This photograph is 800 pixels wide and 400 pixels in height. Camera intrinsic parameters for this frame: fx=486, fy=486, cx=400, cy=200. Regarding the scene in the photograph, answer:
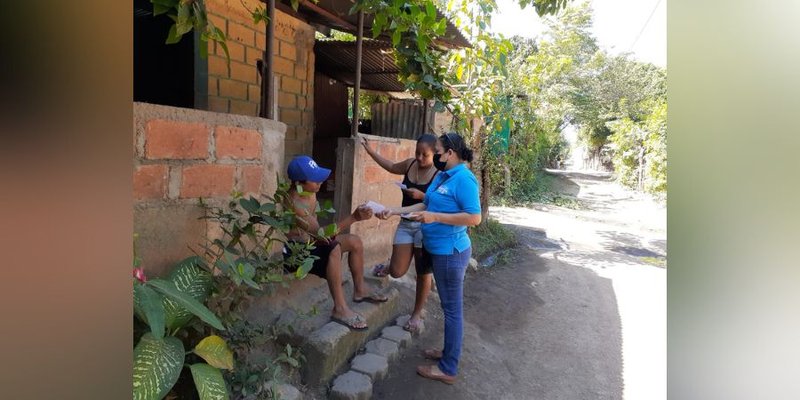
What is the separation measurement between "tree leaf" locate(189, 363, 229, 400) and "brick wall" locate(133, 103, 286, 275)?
564 millimetres

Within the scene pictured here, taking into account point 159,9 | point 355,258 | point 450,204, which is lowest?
point 355,258

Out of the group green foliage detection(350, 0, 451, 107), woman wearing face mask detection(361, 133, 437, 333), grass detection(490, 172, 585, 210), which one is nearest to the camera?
green foliage detection(350, 0, 451, 107)

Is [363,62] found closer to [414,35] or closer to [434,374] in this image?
[414,35]

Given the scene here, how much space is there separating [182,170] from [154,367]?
942 millimetres

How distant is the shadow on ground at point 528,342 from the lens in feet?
10.4

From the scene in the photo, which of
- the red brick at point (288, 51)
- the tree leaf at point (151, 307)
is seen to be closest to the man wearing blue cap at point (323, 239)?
the tree leaf at point (151, 307)

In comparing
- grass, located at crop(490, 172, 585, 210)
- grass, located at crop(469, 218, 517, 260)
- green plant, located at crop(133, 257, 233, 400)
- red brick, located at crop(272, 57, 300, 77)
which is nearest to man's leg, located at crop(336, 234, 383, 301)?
green plant, located at crop(133, 257, 233, 400)

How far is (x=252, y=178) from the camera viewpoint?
8.22 feet

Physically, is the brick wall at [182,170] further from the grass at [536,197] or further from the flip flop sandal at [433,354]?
the grass at [536,197]

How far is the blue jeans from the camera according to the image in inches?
120

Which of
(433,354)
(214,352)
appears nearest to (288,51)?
(433,354)

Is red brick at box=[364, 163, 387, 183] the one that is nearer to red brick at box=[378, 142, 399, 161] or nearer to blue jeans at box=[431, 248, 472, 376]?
red brick at box=[378, 142, 399, 161]
